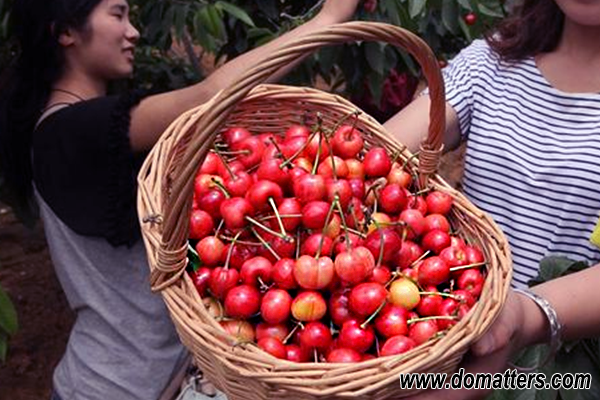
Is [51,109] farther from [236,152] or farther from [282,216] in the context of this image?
[282,216]

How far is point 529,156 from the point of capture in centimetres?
124

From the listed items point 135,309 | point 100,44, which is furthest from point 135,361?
point 100,44

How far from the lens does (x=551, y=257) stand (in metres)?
1.21

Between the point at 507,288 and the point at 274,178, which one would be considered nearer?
the point at 507,288

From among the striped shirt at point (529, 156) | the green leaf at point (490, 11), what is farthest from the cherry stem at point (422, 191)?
the green leaf at point (490, 11)

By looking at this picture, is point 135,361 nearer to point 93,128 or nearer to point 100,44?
point 93,128

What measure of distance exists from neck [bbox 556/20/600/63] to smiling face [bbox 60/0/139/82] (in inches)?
40.9

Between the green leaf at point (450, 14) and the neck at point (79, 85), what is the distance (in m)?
1.00

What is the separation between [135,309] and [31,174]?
0.45 meters

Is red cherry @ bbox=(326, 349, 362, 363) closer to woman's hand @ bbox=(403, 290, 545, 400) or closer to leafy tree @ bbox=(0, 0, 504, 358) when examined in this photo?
woman's hand @ bbox=(403, 290, 545, 400)

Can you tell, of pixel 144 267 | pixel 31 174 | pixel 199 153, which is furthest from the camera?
pixel 31 174

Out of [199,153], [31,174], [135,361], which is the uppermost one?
[199,153]

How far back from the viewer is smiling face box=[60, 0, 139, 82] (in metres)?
1.63

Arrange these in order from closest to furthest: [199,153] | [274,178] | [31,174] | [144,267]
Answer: [199,153] < [274,178] < [144,267] < [31,174]
